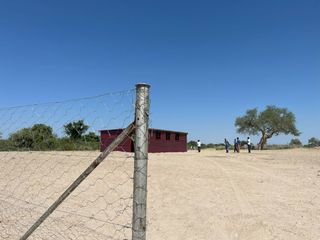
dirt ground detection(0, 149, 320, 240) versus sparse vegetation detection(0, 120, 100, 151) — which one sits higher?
sparse vegetation detection(0, 120, 100, 151)

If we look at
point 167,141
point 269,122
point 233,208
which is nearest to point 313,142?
point 269,122

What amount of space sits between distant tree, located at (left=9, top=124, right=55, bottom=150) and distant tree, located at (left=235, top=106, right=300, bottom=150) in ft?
204

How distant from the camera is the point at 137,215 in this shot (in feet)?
9.88

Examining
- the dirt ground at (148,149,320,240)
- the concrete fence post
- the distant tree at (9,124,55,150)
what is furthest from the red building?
the concrete fence post

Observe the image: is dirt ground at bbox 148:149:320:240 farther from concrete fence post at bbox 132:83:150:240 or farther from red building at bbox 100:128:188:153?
red building at bbox 100:128:188:153

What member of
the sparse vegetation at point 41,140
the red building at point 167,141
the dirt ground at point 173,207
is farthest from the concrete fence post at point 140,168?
the red building at point 167,141

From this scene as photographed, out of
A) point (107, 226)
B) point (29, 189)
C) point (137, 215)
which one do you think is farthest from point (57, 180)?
point (137, 215)

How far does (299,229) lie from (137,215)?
4.99m

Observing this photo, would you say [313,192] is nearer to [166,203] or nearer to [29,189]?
[166,203]

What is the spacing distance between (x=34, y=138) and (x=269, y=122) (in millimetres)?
65528

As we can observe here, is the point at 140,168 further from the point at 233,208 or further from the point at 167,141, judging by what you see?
the point at 167,141

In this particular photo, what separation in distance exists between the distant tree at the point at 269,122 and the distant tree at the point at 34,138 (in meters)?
62.3

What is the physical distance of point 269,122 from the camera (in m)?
68.9

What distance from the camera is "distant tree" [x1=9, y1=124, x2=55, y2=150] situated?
7.30 m
